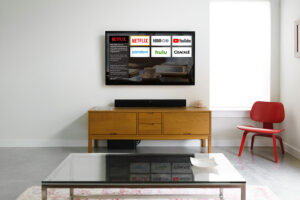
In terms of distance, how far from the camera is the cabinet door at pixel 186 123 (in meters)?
4.22

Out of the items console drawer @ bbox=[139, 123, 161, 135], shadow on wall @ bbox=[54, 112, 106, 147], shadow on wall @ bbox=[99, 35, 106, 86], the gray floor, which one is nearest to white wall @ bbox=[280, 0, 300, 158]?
the gray floor

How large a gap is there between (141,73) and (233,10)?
1731 millimetres

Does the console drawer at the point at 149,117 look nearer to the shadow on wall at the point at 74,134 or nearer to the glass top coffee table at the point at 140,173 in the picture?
the shadow on wall at the point at 74,134

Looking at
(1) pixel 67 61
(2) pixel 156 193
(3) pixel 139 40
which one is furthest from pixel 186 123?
(1) pixel 67 61

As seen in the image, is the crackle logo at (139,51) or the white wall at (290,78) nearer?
the white wall at (290,78)

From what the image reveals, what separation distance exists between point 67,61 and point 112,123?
1.28 meters

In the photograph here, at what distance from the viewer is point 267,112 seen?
14.6 feet

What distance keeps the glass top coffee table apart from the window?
7.46 ft

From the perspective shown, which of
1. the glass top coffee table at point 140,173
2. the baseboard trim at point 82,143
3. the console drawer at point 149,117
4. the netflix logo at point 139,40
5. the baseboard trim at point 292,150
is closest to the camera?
the glass top coffee table at point 140,173

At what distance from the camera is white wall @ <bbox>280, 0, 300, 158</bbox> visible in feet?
13.7

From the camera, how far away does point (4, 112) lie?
4.77 m

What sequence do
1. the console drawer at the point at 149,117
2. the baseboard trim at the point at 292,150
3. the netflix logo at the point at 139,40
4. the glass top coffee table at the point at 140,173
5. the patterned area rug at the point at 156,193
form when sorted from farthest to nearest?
the netflix logo at the point at 139,40 < the console drawer at the point at 149,117 < the baseboard trim at the point at 292,150 < the patterned area rug at the point at 156,193 < the glass top coffee table at the point at 140,173

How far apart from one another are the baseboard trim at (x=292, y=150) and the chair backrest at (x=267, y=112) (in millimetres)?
400

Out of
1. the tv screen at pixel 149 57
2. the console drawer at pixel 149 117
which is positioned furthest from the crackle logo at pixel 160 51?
the console drawer at pixel 149 117
